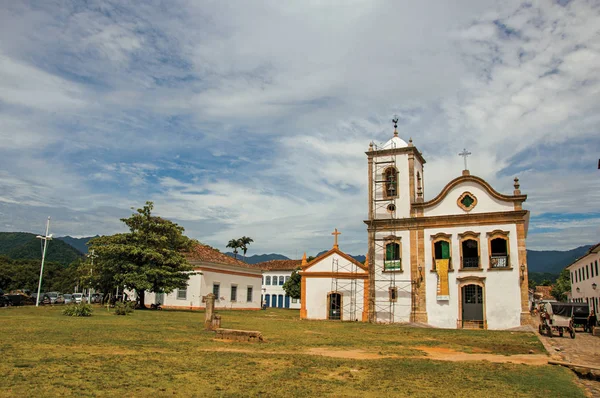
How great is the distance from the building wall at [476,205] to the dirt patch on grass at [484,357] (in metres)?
14.3

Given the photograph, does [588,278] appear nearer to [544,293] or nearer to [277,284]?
[277,284]

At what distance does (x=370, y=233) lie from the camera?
30.9m

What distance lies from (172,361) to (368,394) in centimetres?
464

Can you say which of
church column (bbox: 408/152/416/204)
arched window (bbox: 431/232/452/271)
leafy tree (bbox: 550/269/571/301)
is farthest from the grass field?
leafy tree (bbox: 550/269/571/301)

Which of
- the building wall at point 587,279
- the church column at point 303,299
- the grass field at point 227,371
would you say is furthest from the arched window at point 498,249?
the grass field at point 227,371

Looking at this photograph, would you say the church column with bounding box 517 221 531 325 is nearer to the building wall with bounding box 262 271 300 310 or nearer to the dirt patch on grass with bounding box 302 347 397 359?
the dirt patch on grass with bounding box 302 347 397 359

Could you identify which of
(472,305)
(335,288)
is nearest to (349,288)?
(335,288)

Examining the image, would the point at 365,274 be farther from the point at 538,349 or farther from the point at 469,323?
the point at 538,349

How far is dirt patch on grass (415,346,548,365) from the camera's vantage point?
13120mm

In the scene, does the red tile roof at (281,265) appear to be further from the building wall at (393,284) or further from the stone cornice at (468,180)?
the stone cornice at (468,180)

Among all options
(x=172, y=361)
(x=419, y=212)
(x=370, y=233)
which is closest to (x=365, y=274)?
(x=370, y=233)

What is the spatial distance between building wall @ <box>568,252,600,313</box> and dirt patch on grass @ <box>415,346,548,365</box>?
891 inches

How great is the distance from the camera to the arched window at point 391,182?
3130 cm

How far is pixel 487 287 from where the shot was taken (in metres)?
27.1
